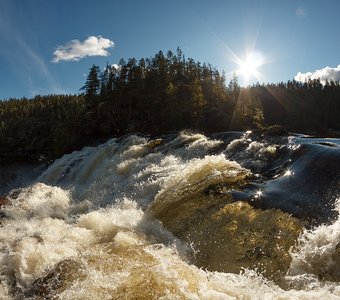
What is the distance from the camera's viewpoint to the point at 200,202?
1376 cm

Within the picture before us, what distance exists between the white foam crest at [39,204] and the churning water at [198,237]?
10cm

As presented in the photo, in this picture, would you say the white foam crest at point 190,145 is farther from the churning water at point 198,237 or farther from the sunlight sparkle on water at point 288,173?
the sunlight sparkle on water at point 288,173

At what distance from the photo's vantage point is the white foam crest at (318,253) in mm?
8992

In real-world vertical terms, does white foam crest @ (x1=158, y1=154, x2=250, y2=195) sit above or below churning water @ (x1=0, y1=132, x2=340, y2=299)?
above

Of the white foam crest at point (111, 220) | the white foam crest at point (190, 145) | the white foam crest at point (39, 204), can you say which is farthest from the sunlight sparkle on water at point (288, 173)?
the white foam crest at point (39, 204)

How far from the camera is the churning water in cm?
855

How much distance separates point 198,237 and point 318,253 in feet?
11.7

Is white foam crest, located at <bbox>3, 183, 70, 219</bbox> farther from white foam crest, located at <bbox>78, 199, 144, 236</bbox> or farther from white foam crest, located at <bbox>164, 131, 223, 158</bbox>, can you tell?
white foam crest, located at <bbox>164, 131, 223, 158</bbox>

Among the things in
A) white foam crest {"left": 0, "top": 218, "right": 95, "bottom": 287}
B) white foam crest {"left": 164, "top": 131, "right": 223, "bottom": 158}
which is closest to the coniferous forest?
white foam crest {"left": 164, "top": 131, "right": 223, "bottom": 158}

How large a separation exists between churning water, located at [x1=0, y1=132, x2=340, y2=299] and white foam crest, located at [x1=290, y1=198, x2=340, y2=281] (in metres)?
0.02

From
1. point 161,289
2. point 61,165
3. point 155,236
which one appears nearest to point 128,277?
point 161,289

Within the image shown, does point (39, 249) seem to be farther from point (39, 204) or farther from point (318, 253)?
point (39, 204)

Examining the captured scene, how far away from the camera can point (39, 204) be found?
19.4m

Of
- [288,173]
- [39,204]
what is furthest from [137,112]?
[288,173]
